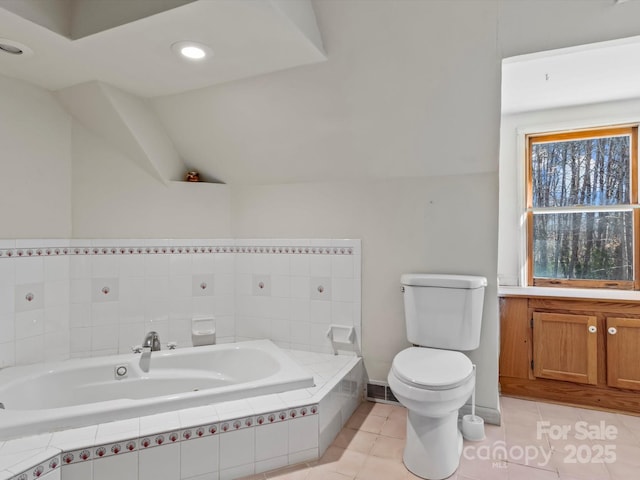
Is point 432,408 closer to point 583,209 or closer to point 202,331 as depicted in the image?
point 202,331

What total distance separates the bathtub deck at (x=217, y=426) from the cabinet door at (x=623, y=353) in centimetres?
167

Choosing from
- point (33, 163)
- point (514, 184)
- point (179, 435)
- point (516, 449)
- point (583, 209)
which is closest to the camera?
point (179, 435)

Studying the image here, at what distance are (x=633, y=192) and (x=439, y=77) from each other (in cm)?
198

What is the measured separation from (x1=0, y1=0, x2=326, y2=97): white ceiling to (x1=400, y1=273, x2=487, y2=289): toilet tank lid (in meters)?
1.33

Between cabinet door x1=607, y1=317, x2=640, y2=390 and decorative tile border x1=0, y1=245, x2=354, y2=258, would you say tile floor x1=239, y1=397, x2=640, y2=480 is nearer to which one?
cabinet door x1=607, y1=317, x2=640, y2=390

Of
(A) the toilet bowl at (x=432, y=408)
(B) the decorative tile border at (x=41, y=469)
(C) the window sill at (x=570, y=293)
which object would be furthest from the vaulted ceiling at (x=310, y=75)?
(B) the decorative tile border at (x=41, y=469)

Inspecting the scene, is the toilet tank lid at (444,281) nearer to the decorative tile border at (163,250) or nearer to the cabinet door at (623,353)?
the decorative tile border at (163,250)

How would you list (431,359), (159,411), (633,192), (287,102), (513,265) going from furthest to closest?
(513,265), (633,192), (287,102), (431,359), (159,411)

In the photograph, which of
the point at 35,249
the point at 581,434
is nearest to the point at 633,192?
the point at 581,434

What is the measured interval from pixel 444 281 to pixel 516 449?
0.93m

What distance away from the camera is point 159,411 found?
1719 millimetres

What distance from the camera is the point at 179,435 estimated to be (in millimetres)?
1609

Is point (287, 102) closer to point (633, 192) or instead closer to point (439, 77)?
point (439, 77)

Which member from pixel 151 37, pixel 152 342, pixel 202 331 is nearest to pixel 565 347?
pixel 202 331
